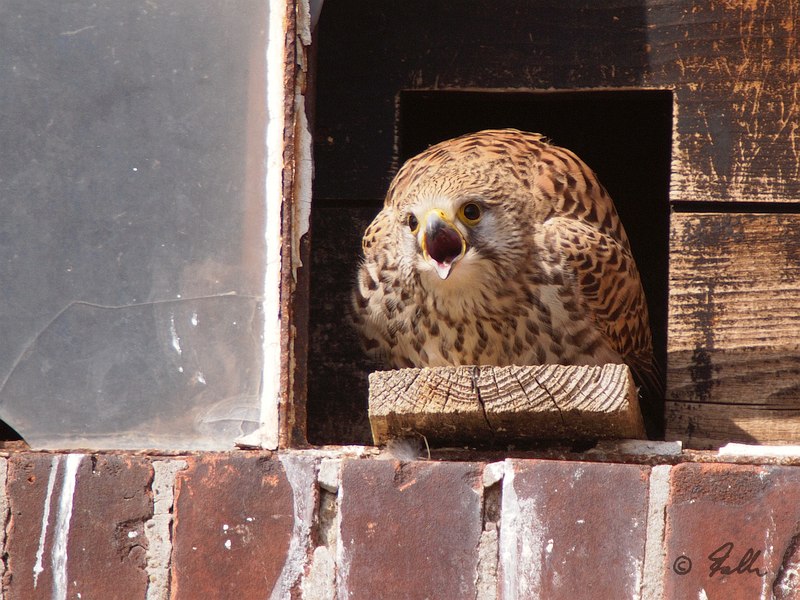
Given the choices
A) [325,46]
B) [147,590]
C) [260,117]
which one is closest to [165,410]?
[147,590]

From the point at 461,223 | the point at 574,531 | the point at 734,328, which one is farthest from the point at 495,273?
the point at 574,531

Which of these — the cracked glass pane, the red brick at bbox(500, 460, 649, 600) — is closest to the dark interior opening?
the cracked glass pane

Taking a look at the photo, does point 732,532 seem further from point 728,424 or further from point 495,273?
point 495,273

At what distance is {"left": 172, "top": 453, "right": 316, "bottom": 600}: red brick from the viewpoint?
7.80 ft

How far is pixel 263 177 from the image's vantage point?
271cm

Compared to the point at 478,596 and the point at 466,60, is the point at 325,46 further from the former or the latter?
the point at 478,596

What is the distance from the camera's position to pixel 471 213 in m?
3.29

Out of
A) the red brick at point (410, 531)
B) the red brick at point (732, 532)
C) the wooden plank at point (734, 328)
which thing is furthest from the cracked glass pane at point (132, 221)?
the wooden plank at point (734, 328)

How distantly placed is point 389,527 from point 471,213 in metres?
1.15

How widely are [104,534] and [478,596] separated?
71 centimetres

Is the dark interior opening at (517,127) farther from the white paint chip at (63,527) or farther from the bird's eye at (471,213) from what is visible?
the white paint chip at (63,527)

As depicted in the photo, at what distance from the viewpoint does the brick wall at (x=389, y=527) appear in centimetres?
223
